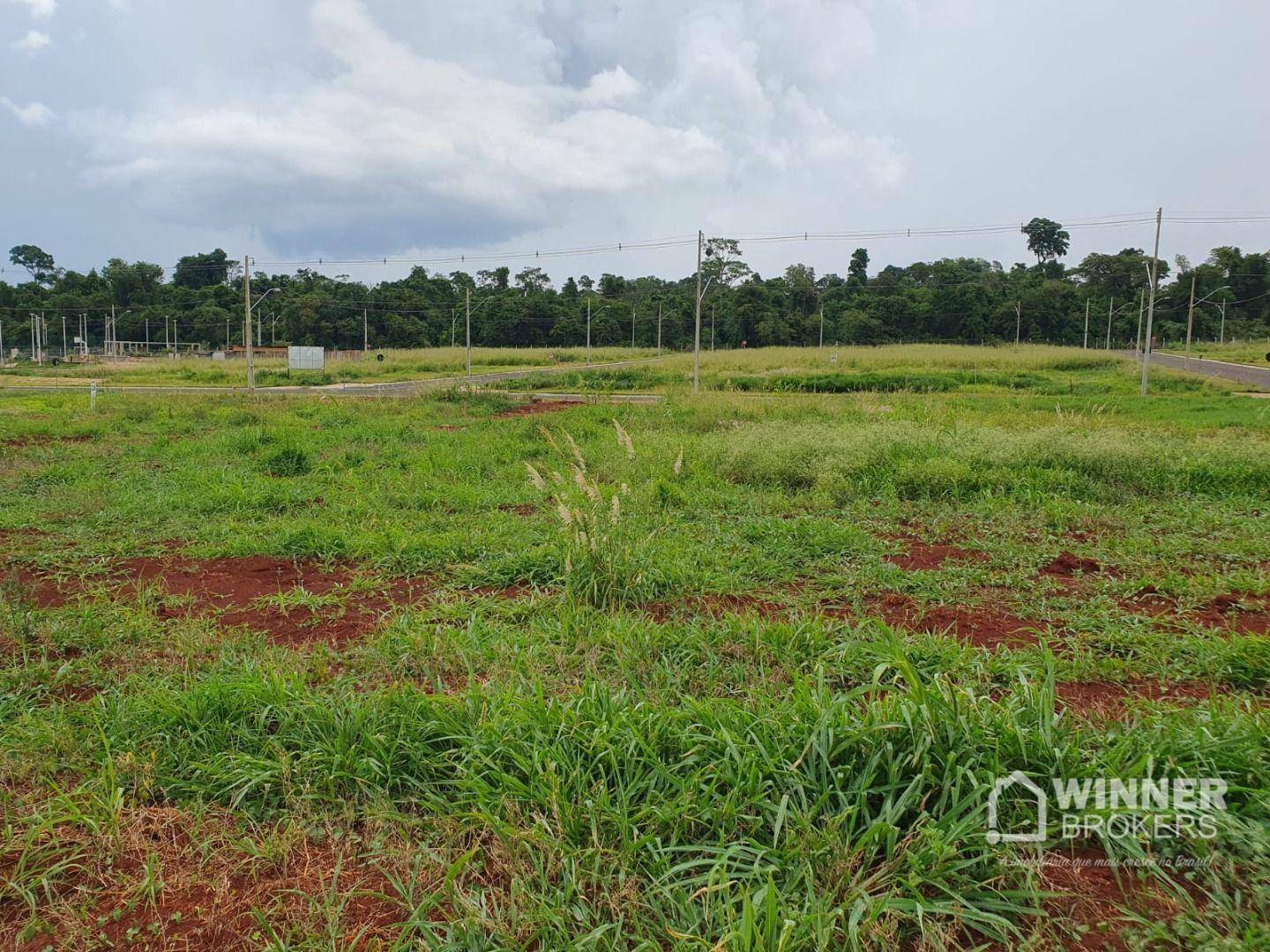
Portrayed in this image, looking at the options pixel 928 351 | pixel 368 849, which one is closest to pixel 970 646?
pixel 368 849

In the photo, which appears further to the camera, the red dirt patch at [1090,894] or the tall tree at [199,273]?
the tall tree at [199,273]

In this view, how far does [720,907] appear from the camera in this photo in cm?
193

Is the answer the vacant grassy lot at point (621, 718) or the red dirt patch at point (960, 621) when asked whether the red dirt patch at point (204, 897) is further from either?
the red dirt patch at point (960, 621)

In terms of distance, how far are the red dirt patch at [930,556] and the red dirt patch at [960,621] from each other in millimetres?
802

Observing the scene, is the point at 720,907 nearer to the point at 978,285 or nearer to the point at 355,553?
the point at 355,553

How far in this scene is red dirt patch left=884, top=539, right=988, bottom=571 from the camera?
520 cm

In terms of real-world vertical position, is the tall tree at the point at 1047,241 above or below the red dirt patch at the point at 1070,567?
above

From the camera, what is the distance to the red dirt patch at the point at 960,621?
380 centimetres

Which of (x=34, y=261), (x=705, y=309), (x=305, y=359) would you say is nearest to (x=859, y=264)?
(x=705, y=309)

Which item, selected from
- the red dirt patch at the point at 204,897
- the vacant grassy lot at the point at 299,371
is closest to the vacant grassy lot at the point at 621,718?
the red dirt patch at the point at 204,897

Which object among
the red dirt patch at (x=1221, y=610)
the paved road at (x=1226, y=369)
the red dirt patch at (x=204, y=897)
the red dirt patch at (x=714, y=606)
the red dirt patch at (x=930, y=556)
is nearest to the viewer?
the red dirt patch at (x=204, y=897)

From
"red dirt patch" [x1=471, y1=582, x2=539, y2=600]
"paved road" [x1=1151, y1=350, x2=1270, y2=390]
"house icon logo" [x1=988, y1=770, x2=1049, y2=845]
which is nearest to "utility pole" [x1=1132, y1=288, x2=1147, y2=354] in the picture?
"paved road" [x1=1151, y1=350, x2=1270, y2=390]

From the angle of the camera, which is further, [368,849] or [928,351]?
[928,351]

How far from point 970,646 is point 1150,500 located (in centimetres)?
507
